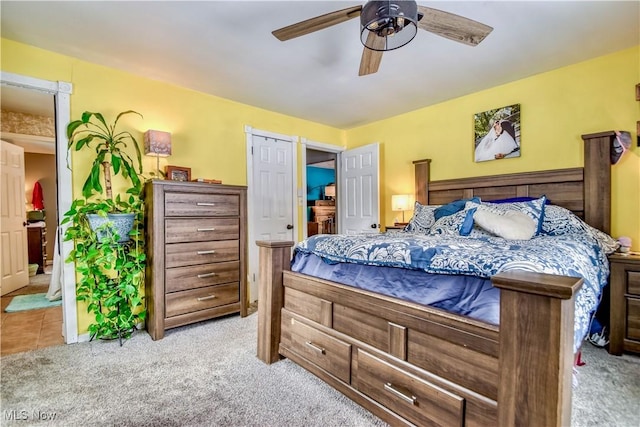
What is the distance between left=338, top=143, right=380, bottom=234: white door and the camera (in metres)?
4.17

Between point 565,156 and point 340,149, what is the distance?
279 cm

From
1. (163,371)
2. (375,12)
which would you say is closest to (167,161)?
(163,371)

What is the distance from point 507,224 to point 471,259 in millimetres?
1140

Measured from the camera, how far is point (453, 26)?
1.71 meters

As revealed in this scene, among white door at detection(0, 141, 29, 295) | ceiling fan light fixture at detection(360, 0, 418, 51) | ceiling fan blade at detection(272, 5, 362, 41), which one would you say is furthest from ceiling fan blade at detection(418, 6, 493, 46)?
white door at detection(0, 141, 29, 295)

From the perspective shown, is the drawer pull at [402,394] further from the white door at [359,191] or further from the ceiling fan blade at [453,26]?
the white door at [359,191]

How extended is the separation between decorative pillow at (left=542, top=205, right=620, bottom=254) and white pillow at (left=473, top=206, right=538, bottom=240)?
40 cm

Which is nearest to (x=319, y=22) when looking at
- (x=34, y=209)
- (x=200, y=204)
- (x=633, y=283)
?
(x=200, y=204)

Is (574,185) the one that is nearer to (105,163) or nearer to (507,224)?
(507,224)

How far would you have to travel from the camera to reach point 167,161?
3076 millimetres

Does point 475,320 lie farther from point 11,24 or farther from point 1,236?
point 1,236

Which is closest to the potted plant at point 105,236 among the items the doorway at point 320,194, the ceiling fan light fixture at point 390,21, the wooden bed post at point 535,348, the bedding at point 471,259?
the bedding at point 471,259

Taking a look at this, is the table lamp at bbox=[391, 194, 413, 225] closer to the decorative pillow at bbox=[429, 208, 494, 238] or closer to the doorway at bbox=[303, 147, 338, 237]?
the decorative pillow at bbox=[429, 208, 494, 238]

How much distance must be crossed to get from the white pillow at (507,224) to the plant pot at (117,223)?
2826 millimetres
